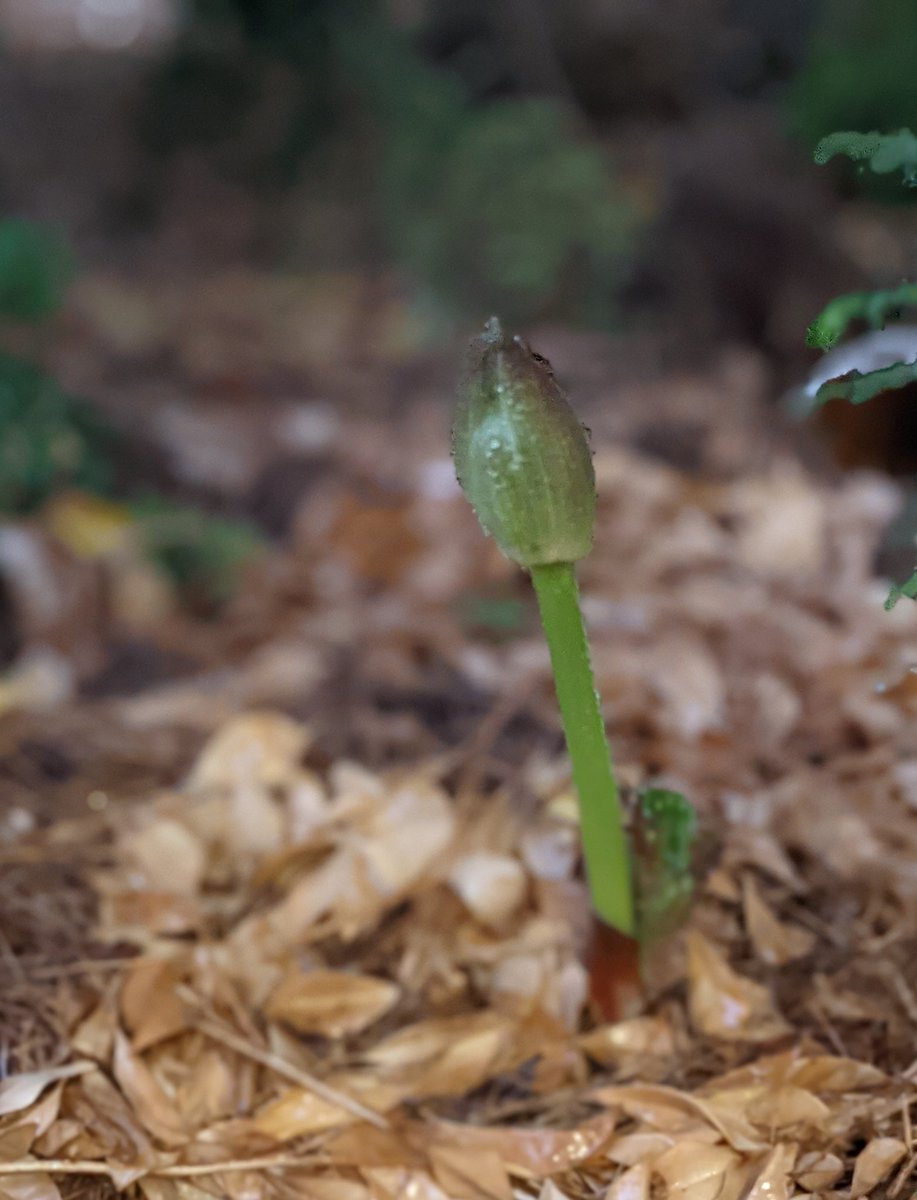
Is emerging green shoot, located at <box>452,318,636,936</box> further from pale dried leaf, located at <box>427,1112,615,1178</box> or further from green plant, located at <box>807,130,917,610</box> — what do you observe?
pale dried leaf, located at <box>427,1112,615,1178</box>

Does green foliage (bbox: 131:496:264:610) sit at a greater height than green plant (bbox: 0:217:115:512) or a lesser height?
lesser

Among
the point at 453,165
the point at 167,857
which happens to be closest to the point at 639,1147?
the point at 167,857

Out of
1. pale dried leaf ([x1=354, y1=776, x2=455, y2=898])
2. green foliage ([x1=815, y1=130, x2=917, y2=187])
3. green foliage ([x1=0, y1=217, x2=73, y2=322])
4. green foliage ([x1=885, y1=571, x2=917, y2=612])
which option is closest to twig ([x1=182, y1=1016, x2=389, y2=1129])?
pale dried leaf ([x1=354, y1=776, x2=455, y2=898])

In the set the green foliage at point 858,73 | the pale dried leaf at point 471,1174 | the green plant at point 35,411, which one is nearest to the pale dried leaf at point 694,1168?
the pale dried leaf at point 471,1174

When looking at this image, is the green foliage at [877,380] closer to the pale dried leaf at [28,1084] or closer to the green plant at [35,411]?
the pale dried leaf at [28,1084]

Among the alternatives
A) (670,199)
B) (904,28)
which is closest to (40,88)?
(670,199)

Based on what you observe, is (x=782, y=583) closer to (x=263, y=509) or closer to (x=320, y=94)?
(x=263, y=509)
